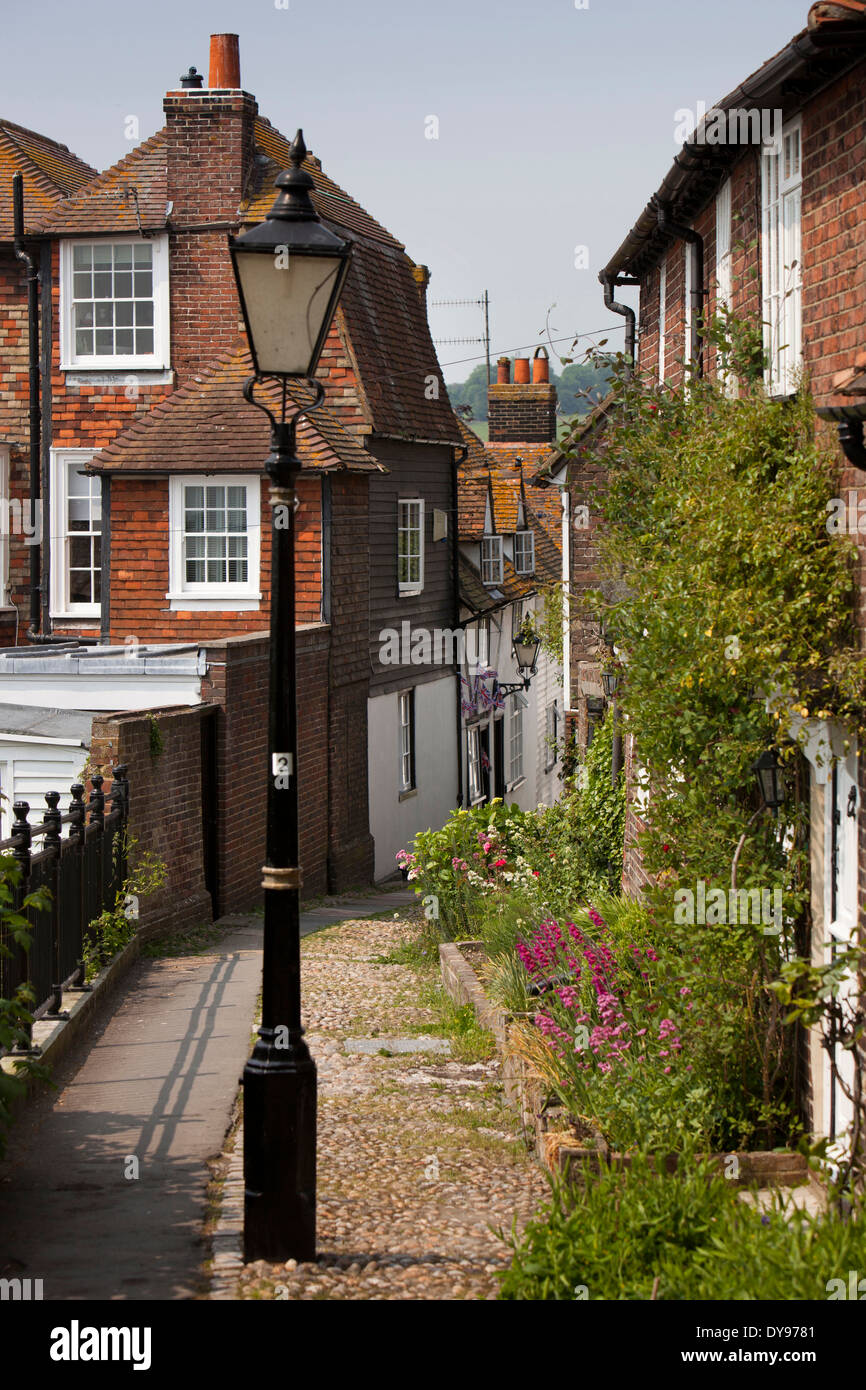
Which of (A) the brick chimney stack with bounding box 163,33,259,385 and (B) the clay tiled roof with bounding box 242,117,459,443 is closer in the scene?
(A) the brick chimney stack with bounding box 163,33,259,385

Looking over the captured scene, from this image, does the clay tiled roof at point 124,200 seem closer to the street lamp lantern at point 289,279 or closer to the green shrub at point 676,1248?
the street lamp lantern at point 289,279

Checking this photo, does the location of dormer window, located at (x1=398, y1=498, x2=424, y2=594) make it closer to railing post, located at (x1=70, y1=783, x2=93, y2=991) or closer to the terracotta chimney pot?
the terracotta chimney pot

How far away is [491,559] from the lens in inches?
1121

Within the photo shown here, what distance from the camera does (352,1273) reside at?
5.63m

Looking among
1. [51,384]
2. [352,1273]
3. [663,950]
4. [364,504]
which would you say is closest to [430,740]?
[364,504]

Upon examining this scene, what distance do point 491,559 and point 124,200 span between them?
1065 cm

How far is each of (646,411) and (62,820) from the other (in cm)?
443

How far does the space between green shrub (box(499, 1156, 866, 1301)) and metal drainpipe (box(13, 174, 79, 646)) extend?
1581 centimetres

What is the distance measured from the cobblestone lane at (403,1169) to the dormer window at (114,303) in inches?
481

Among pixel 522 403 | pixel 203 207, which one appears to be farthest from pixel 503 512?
pixel 203 207

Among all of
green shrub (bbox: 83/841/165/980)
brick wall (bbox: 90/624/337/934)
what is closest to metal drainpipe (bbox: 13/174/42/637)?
brick wall (bbox: 90/624/337/934)

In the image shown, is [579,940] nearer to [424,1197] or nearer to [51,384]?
Result: [424,1197]

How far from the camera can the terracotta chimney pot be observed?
20.3 m

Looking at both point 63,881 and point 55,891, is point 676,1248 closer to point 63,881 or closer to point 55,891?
point 55,891
